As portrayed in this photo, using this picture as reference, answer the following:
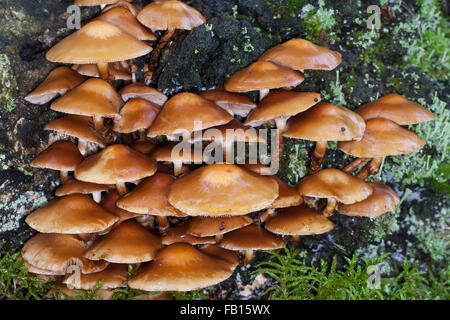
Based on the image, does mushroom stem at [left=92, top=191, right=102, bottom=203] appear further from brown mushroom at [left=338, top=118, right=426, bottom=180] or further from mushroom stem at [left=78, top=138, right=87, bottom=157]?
brown mushroom at [left=338, top=118, right=426, bottom=180]

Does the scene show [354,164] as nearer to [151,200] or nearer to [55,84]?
[151,200]

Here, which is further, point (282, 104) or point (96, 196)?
point (96, 196)

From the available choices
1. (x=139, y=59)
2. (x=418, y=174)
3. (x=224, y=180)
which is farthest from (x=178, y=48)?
(x=418, y=174)

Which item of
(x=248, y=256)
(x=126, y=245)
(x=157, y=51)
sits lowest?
(x=248, y=256)

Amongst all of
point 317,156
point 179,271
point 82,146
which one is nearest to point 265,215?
point 317,156

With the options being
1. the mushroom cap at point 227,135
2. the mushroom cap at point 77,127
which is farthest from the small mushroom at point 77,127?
the mushroom cap at point 227,135

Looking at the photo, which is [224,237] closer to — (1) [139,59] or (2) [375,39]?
(1) [139,59]
